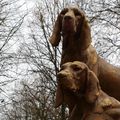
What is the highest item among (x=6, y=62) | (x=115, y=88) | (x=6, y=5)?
(x=115, y=88)

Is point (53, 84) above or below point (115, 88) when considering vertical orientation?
below

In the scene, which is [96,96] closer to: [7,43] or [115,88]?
[115,88]

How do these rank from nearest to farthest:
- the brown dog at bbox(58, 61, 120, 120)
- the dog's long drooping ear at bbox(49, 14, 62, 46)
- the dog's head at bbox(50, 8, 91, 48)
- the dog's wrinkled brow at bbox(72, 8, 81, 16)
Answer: the brown dog at bbox(58, 61, 120, 120) → the dog's head at bbox(50, 8, 91, 48) → the dog's wrinkled brow at bbox(72, 8, 81, 16) → the dog's long drooping ear at bbox(49, 14, 62, 46)

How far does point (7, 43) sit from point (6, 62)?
1.03 metres

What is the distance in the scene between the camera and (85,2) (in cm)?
2180

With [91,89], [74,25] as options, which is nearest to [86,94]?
[91,89]

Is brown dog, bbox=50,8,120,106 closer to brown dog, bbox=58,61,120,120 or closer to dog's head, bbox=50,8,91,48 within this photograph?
dog's head, bbox=50,8,91,48

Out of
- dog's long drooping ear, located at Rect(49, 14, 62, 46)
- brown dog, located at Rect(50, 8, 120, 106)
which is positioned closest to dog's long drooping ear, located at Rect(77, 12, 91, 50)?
brown dog, located at Rect(50, 8, 120, 106)

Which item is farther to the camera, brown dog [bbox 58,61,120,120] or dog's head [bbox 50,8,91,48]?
dog's head [bbox 50,8,91,48]

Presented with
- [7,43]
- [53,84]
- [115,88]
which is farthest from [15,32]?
[115,88]

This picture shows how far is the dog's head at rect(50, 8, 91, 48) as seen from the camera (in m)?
5.21

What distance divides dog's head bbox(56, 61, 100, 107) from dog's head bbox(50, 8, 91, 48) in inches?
59.9

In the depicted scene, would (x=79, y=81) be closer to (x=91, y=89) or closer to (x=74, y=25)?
(x=91, y=89)

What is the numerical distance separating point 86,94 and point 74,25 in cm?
172
